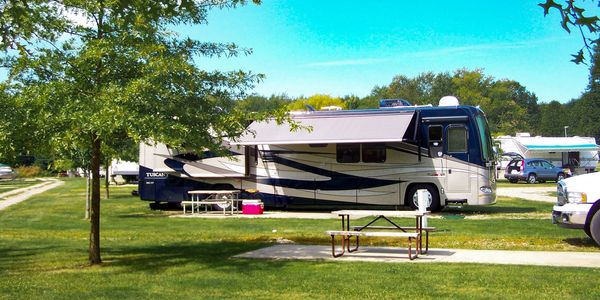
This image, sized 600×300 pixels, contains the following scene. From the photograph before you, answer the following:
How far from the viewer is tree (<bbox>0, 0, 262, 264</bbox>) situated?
26.9ft

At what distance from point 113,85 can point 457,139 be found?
12.5 m

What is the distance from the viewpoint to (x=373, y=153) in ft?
65.0

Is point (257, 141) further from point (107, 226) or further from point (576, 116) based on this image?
point (576, 116)

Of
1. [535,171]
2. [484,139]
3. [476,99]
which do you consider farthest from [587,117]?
[484,139]


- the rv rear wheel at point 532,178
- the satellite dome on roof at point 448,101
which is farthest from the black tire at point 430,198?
the rv rear wheel at point 532,178

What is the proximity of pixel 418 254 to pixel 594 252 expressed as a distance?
2749mm

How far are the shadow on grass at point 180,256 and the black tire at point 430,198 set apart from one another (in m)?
8.22

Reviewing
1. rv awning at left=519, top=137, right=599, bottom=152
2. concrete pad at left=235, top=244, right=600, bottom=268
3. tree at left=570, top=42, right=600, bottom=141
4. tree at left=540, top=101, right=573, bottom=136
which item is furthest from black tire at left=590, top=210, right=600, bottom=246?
tree at left=540, top=101, right=573, bottom=136

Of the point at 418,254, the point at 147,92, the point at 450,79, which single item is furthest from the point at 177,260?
the point at 450,79

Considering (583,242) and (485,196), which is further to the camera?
(485,196)

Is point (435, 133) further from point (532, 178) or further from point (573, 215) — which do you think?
point (532, 178)

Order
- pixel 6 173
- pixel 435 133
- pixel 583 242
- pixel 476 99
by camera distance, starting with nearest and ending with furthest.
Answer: pixel 583 242 < pixel 435 133 < pixel 6 173 < pixel 476 99

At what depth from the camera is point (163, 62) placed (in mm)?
8766

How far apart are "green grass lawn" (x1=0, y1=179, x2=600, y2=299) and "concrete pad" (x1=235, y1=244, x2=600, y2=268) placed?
458 mm
